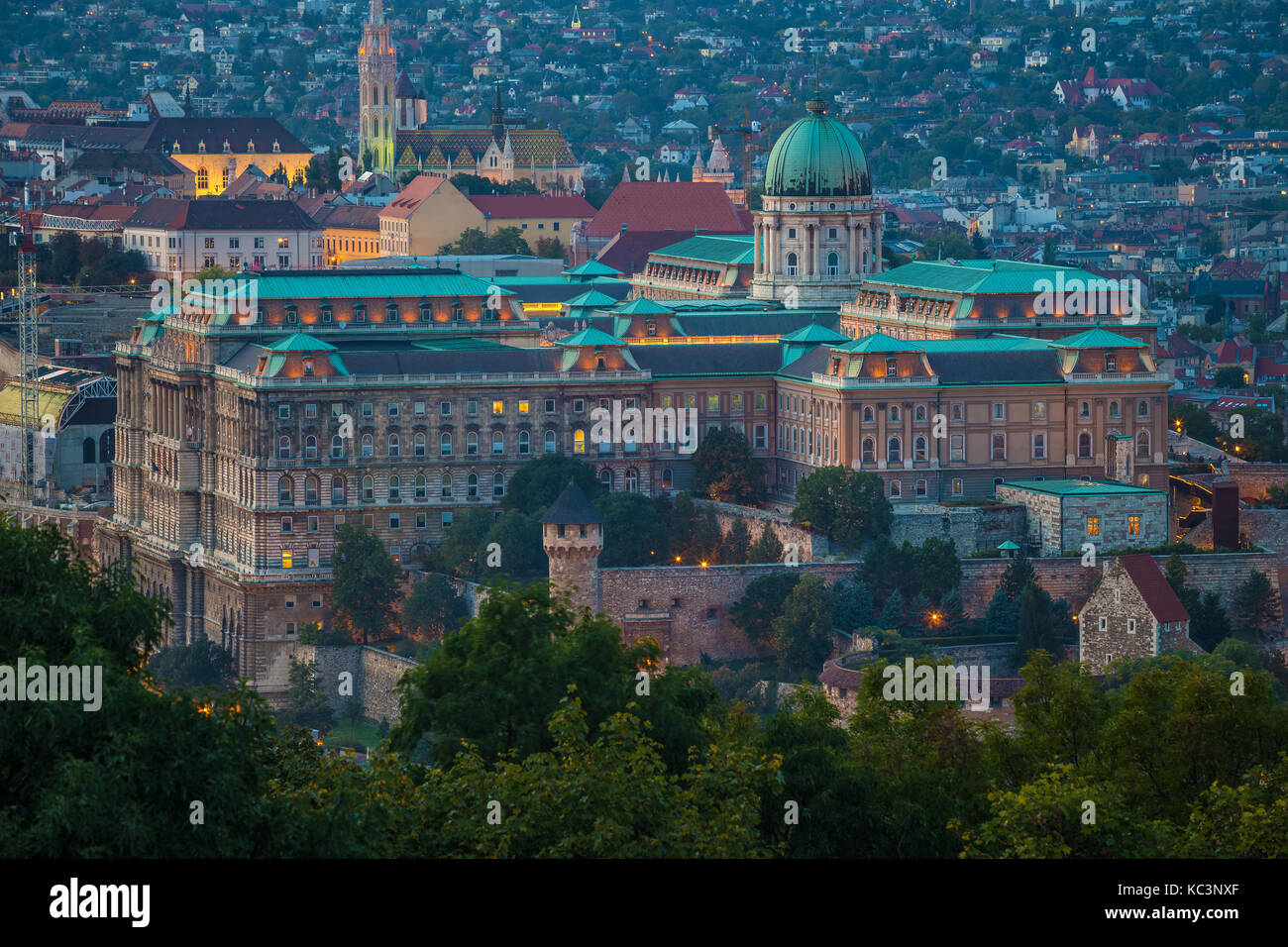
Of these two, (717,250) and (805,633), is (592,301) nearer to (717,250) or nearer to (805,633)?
(717,250)

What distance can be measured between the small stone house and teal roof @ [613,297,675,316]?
126ft

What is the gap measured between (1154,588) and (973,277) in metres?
39.9

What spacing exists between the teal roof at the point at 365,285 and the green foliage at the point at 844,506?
84.0ft

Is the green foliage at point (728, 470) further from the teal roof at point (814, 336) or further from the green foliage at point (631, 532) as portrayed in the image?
the green foliage at point (631, 532)

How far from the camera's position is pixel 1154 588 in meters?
115

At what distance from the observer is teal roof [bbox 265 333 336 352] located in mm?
136750

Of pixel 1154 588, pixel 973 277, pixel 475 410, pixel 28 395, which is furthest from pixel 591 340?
pixel 28 395

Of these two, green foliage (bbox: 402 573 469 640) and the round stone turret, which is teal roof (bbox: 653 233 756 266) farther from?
the round stone turret

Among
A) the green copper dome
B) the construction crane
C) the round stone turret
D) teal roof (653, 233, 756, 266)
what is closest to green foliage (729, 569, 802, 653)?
the round stone turret

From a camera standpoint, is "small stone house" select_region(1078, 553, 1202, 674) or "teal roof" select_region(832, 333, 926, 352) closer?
"small stone house" select_region(1078, 553, 1202, 674)

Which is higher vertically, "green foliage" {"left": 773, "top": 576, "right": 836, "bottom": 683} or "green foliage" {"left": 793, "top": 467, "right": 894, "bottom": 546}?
"green foliage" {"left": 793, "top": 467, "right": 894, "bottom": 546}

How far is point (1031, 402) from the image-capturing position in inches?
5423

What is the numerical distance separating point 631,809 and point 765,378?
292 ft
